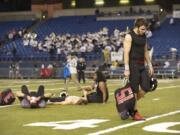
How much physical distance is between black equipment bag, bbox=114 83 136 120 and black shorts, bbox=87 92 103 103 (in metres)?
4.19

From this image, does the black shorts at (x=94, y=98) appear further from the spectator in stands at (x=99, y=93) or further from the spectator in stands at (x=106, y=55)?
the spectator in stands at (x=106, y=55)

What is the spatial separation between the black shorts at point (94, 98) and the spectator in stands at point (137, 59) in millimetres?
4256

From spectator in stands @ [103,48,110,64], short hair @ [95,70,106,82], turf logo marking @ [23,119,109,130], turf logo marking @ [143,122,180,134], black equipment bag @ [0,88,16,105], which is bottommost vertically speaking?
turf logo marking @ [143,122,180,134]

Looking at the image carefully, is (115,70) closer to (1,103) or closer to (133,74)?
(1,103)

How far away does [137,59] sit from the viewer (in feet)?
36.3

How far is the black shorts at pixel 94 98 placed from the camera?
15320 mm

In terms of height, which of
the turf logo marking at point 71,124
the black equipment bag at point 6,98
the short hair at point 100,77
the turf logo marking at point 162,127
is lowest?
the turf logo marking at point 162,127

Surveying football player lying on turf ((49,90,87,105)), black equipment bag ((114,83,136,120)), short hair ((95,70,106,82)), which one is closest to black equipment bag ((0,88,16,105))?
football player lying on turf ((49,90,87,105))

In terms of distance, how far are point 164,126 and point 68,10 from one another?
40844 mm

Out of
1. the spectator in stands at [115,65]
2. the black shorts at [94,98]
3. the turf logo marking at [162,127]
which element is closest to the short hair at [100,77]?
the black shorts at [94,98]

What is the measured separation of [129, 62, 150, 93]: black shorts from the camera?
10906 mm

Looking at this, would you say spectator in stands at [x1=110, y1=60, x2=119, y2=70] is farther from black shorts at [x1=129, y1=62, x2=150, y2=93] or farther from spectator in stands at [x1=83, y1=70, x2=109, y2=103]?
black shorts at [x1=129, y1=62, x2=150, y2=93]

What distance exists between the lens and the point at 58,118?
11.5 m

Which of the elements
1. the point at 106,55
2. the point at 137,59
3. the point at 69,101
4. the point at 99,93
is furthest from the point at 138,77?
the point at 106,55
